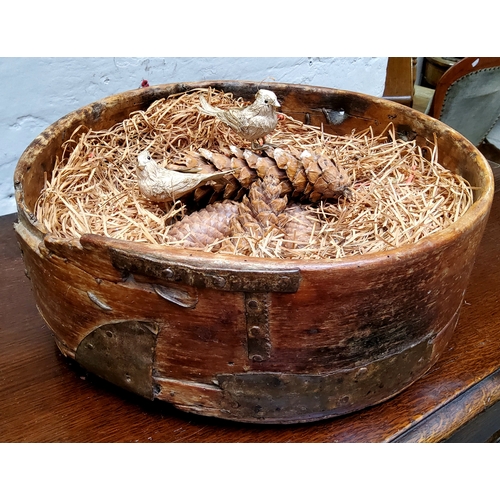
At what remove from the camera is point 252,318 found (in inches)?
20.7

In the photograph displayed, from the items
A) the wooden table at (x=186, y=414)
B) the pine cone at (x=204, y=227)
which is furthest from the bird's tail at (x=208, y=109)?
the wooden table at (x=186, y=414)

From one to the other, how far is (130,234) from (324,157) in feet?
0.87

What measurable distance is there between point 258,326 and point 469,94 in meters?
0.99

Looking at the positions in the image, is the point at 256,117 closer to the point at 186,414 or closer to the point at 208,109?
the point at 208,109

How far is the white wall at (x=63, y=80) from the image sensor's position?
100 centimetres

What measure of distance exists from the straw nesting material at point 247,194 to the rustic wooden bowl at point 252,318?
3.0 inches

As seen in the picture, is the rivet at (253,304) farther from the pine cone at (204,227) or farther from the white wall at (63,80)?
the white wall at (63,80)

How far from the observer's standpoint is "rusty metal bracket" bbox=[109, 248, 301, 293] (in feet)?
1.63

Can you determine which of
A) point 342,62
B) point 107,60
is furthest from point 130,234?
point 342,62

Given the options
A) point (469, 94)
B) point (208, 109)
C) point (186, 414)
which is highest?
point (208, 109)

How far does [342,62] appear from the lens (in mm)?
1404

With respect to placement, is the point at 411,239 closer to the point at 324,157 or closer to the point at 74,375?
the point at 324,157

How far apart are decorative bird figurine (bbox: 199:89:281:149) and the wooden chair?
698 millimetres

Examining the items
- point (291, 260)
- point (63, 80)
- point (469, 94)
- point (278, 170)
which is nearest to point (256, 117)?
point (278, 170)
